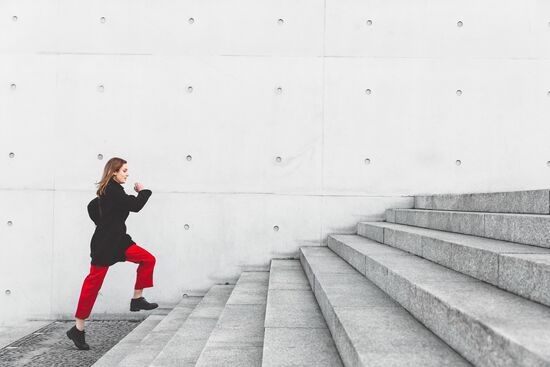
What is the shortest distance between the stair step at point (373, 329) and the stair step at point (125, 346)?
1.86 metres

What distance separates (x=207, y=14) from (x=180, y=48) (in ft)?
1.90

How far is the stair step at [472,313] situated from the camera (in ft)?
5.20

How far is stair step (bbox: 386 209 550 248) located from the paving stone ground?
344cm

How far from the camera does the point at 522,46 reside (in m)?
6.48

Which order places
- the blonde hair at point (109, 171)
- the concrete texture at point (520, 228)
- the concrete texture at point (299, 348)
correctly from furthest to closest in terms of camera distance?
1. the blonde hair at point (109, 171)
2. the concrete texture at point (520, 228)
3. the concrete texture at point (299, 348)

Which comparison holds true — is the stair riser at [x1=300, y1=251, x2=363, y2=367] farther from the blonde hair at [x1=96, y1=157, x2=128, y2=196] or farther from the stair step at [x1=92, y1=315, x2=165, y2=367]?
the blonde hair at [x1=96, y1=157, x2=128, y2=196]

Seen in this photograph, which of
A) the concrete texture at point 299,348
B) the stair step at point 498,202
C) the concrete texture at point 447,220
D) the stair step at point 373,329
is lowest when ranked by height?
the concrete texture at point 299,348

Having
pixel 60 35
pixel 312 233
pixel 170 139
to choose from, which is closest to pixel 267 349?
pixel 312 233

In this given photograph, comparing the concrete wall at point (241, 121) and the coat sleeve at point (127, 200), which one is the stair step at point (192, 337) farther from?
the concrete wall at point (241, 121)

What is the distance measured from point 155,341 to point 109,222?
118cm

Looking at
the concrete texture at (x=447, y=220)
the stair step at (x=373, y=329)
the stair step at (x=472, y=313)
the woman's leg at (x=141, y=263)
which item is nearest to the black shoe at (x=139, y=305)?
the woman's leg at (x=141, y=263)

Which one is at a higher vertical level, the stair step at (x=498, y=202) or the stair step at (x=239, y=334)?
the stair step at (x=498, y=202)

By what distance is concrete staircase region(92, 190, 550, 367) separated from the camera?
1.93 meters

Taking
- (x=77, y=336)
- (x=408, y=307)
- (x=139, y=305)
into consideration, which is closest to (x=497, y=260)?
(x=408, y=307)
